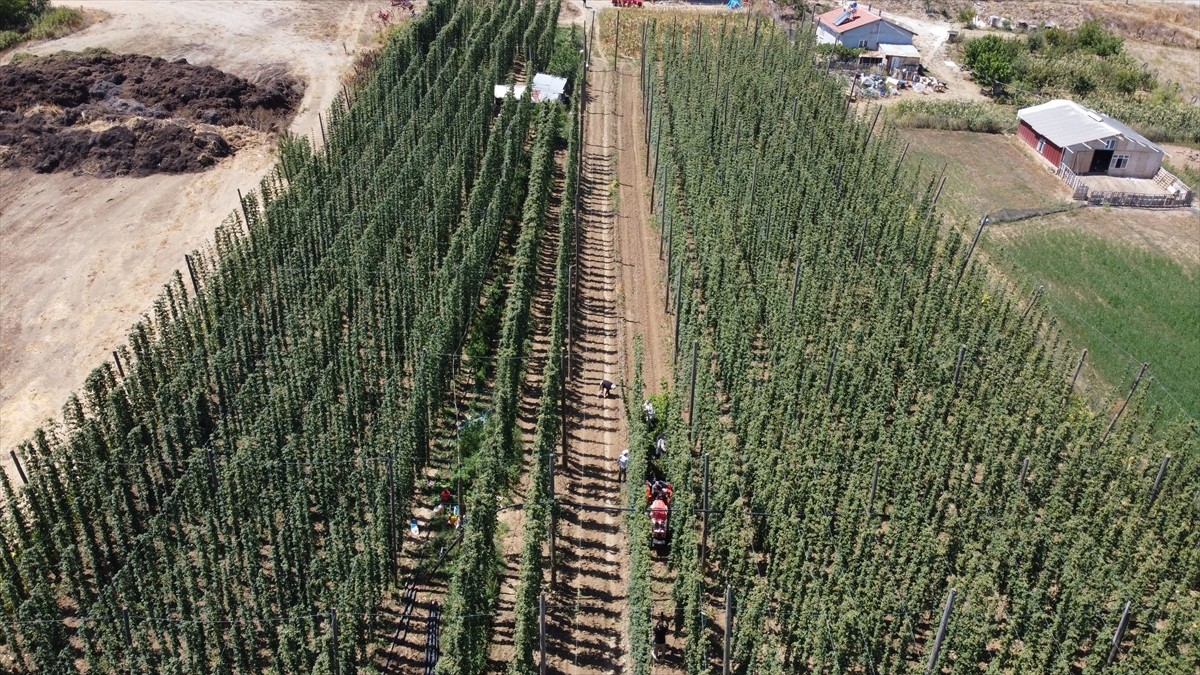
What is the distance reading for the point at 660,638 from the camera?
20906 mm

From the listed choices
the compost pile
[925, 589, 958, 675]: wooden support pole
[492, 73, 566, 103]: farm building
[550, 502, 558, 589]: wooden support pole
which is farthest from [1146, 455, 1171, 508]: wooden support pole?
the compost pile

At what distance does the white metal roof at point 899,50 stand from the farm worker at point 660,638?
44.7 m

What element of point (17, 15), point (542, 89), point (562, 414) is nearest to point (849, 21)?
point (542, 89)

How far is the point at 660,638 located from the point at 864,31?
4620cm

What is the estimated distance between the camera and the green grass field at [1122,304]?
3019cm

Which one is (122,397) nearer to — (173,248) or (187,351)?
(187,351)

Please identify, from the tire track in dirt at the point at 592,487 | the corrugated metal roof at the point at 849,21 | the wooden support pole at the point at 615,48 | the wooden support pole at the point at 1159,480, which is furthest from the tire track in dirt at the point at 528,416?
the corrugated metal roof at the point at 849,21

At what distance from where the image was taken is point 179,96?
46.0m

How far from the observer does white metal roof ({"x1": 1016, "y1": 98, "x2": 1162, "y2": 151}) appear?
43188 mm

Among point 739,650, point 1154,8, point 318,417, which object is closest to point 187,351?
point 318,417

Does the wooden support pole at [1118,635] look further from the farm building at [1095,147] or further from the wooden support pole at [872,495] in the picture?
the farm building at [1095,147]

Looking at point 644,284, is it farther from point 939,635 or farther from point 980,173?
point 980,173

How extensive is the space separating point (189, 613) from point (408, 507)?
18.1 ft

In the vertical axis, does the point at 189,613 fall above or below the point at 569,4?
below
